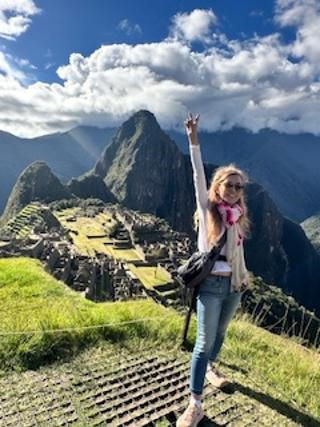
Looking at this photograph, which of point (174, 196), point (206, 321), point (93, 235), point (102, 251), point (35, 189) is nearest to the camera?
point (206, 321)

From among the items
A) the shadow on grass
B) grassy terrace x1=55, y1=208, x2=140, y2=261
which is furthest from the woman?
grassy terrace x1=55, y1=208, x2=140, y2=261

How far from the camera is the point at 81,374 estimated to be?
3.58 m

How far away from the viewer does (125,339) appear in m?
4.23

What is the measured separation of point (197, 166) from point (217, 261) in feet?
2.46

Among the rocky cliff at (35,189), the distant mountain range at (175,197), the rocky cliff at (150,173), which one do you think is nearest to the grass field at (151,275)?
the rocky cliff at (35,189)

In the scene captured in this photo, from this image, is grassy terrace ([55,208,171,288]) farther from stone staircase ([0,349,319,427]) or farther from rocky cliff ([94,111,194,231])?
rocky cliff ([94,111,194,231])

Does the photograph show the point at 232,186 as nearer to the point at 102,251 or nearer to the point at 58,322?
the point at 58,322

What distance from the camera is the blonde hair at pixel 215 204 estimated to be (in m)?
3.25

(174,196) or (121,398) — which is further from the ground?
(121,398)

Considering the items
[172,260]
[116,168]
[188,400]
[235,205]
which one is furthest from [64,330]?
[116,168]

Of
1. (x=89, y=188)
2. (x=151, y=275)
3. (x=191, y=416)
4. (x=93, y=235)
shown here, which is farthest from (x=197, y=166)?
(x=89, y=188)

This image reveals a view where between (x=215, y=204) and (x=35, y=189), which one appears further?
(x=35, y=189)

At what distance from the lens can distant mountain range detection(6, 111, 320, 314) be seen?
14338cm

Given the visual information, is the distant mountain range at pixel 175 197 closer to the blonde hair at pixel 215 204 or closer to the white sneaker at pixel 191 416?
the blonde hair at pixel 215 204
